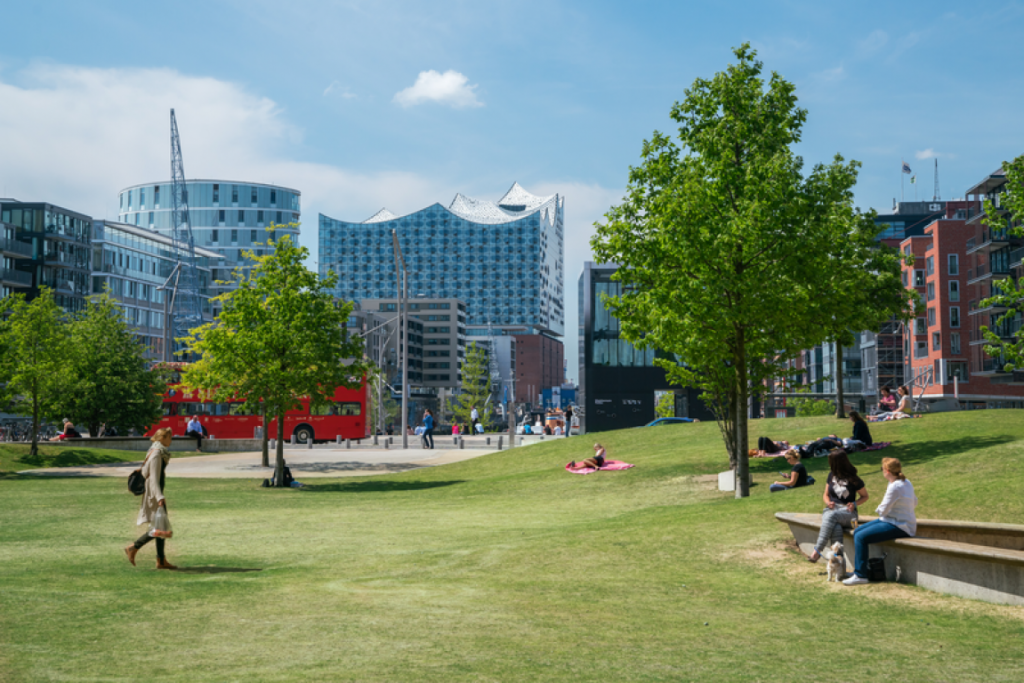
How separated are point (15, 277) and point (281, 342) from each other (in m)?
73.1

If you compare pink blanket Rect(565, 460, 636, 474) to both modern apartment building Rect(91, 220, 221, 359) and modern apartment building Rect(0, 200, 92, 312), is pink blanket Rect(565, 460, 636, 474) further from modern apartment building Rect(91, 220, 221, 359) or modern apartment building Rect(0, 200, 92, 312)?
modern apartment building Rect(91, 220, 221, 359)

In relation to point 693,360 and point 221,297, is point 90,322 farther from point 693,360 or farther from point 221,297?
point 693,360

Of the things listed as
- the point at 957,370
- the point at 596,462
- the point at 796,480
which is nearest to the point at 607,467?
the point at 596,462

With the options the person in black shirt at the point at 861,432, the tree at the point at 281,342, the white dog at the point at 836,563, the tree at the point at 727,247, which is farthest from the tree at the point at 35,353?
the white dog at the point at 836,563

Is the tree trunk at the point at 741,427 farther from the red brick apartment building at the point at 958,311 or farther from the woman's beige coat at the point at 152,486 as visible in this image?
the red brick apartment building at the point at 958,311

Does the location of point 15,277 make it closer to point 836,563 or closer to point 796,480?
point 796,480

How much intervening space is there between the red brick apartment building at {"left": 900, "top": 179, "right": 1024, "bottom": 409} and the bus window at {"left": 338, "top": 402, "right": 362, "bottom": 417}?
5238cm

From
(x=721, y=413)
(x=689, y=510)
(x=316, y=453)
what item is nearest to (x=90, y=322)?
(x=316, y=453)

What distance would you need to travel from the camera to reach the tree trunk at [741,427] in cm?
1961

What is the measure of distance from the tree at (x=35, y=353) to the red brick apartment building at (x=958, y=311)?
226ft

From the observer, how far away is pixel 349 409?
5325 centimetres

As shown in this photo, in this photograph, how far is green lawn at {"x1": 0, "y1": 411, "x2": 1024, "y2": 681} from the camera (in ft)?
23.3

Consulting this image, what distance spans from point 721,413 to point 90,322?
34.7 meters

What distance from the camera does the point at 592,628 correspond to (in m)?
8.51
